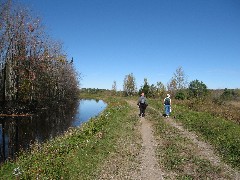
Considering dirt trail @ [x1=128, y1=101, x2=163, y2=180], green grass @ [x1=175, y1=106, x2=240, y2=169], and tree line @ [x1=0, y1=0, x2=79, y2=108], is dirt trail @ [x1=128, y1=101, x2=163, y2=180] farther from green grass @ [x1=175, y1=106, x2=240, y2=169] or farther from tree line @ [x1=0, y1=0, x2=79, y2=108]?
tree line @ [x1=0, y1=0, x2=79, y2=108]

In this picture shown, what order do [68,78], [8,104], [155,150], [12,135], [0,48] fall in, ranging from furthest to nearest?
[68,78] → [8,104] → [0,48] → [12,135] → [155,150]

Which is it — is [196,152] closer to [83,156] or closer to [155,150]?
[155,150]

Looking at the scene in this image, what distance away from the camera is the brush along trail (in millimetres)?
10789

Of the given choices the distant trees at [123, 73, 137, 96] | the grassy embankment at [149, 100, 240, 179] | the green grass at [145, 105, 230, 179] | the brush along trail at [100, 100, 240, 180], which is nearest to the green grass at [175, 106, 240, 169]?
the grassy embankment at [149, 100, 240, 179]

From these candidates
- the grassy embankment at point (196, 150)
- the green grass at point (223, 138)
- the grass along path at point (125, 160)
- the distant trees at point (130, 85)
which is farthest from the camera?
the distant trees at point (130, 85)

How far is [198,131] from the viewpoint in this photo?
19.6m

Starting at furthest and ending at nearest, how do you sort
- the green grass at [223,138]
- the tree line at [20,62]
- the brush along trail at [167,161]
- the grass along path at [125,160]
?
the tree line at [20,62] < the green grass at [223,138] < the brush along trail at [167,161] < the grass along path at [125,160]

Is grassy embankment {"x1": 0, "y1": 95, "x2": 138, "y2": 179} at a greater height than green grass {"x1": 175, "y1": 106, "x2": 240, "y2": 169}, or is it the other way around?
green grass {"x1": 175, "y1": 106, "x2": 240, "y2": 169}

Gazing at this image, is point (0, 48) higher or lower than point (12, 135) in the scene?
higher

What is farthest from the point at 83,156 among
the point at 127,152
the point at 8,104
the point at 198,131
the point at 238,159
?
the point at 8,104

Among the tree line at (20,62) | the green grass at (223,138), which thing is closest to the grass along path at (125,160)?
the green grass at (223,138)

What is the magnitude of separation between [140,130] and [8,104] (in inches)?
1174

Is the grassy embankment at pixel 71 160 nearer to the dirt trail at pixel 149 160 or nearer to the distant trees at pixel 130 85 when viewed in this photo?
the dirt trail at pixel 149 160

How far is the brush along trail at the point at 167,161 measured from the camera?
35.4 ft
